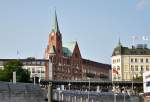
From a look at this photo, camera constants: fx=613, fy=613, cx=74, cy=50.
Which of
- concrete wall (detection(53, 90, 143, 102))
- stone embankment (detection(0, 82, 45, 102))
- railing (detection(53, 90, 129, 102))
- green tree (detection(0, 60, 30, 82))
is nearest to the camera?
stone embankment (detection(0, 82, 45, 102))

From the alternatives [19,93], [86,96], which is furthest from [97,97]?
[19,93]

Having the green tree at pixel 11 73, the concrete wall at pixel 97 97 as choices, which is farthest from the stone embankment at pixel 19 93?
the green tree at pixel 11 73

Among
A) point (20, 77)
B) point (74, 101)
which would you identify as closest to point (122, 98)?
point (74, 101)

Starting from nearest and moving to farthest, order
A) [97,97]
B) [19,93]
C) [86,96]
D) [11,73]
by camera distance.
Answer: [19,93], [86,96], [97,97], [11,73]

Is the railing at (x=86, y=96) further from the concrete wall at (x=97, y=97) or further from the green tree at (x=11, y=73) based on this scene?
the green tree at (x=11, y=73)

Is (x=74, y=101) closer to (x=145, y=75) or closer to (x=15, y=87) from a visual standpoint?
(x=145, y=75)

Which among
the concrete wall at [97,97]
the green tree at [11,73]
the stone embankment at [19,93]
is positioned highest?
the green tree at [11,73]

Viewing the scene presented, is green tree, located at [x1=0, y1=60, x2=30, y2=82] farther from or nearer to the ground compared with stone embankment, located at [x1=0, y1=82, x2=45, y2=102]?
farther from the ground

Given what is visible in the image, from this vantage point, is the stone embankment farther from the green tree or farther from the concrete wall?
the green tree

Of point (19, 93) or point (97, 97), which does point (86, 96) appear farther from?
point (19, 93)

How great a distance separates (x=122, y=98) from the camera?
149125 mm

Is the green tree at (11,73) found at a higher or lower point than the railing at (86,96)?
higher

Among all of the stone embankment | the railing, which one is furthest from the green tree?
the stone embankment

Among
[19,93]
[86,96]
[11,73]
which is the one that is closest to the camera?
[19,93]
